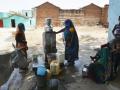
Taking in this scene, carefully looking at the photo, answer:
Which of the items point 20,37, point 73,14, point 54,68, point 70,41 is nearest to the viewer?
point 54,68

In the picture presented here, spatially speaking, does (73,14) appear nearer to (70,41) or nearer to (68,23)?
(70,41)

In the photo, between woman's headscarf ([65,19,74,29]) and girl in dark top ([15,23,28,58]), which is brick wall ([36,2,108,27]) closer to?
woman's headscarf ([65,19,74,29])

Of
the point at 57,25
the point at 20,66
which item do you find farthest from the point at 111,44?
the point at 57,25

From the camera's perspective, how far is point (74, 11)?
31359 millimetres

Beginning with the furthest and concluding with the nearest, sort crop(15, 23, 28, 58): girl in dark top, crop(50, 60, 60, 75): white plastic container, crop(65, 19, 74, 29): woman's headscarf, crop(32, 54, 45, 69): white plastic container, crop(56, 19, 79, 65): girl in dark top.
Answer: crop(56, 19, 79, 65): girl in dark top → crop(65, 19, 74, 29): woman's headscarf → crop(15, 23, 28, 58): girl in dark top → crop(32, 54, 45, 69): white plastic container → crop(50, 60, 60, 75): white plastic container

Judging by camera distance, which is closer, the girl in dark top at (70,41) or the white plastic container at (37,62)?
the white plastic container at (37,62)

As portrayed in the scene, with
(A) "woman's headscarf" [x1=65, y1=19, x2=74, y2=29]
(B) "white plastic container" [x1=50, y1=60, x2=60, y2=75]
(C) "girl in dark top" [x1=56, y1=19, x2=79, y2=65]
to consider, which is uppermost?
(A) "woman's headscarf" [x1=65, y1=19, x2=74, y2=29]

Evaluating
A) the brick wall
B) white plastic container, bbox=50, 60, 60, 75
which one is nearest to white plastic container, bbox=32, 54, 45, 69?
white plastic container, bbox=50, 60, 60, 75

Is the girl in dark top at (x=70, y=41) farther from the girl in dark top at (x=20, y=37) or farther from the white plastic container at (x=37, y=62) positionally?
the girl in dark top at (x=20, y=37)

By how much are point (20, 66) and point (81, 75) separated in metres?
1.93

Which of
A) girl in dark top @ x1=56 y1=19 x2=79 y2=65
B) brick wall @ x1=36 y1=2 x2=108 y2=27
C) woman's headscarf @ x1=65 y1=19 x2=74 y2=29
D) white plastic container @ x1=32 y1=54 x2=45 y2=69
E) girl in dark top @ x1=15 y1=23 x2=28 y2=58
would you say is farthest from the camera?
brick wall @ x1=36 y1=2 x2=108 y2=27

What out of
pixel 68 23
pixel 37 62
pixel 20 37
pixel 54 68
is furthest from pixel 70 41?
pixel 20 37

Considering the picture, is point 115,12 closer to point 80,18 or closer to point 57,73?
point 57,73

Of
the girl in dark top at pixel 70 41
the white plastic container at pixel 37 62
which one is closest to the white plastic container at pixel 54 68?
the white plastic container at pixel 37 62
